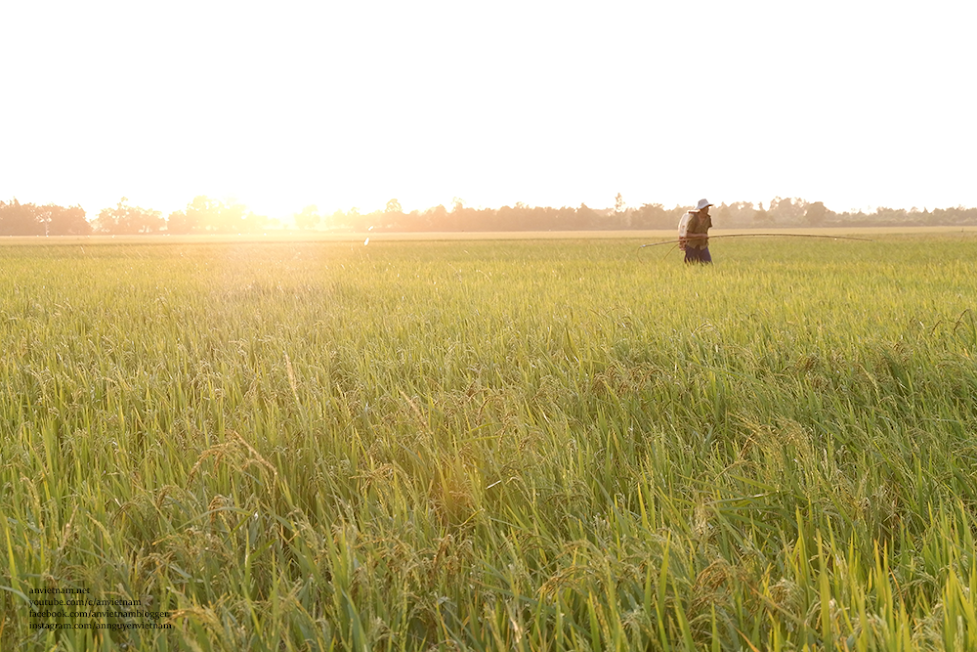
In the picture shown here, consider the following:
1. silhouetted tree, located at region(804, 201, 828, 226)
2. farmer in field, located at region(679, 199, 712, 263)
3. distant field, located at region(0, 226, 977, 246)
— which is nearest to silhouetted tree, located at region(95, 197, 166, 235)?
distant field, located at region(0, 226, 977, 246)

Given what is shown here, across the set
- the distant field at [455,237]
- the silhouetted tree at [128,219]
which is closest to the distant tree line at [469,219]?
the silhouetted tree at [128,219]

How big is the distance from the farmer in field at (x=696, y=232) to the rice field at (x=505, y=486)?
25.0 ft

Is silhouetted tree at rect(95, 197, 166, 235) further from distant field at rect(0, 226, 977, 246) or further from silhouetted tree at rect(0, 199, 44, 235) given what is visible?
distant field at rect(0, 226, 977, 246)

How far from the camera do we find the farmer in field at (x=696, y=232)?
12.8 meters

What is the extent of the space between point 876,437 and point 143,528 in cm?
269

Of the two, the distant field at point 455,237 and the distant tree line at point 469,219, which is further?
the distant tree line at point 469,219

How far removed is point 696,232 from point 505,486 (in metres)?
12.2

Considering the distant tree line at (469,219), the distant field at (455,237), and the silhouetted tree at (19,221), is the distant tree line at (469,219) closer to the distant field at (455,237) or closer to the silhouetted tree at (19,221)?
the silhouetted tree at (19,221)

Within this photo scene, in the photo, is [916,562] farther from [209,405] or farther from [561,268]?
[561,268]

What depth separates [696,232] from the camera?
13.3 m

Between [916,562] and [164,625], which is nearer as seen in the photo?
[164,625]

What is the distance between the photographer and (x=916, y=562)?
5.58 ft

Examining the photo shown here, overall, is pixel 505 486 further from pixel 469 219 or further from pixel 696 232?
pixel 469 219

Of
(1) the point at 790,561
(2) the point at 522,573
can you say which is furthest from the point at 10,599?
(1) the point at 790,561
